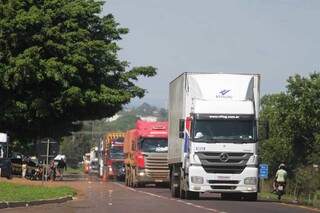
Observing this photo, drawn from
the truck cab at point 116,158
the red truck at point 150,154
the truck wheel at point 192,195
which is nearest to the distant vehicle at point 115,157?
the truck cab at point 116,158

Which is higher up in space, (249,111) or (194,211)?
(249,111)

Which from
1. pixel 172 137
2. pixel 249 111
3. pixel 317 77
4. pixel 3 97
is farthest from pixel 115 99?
pixel 317 77

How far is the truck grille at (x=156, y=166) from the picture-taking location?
44.2 metres

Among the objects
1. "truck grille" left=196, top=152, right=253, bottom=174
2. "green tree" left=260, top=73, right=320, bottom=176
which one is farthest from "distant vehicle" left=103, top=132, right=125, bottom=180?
"truck grille" left=196, top=152, right=253, bottom=174

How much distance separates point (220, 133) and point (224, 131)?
16 centimetres

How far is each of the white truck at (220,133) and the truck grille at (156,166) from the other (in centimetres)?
1455

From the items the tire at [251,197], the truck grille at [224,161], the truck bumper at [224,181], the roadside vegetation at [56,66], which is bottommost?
the tire at [251,197]

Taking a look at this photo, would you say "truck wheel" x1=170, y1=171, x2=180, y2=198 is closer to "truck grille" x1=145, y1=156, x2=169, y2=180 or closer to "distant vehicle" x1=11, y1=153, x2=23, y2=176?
"truck grille" x1=145, y1=156, x2=169, y2=180

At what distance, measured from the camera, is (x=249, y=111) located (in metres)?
A: 29.1

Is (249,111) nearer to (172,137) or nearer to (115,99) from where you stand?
(172,137)

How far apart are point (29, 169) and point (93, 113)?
972 cm

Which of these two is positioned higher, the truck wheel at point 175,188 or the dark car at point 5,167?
the dark car at point 5,167

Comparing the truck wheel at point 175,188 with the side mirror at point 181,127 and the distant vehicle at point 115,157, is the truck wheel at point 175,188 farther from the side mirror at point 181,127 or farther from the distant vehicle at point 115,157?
the distant vehicle at point 115,157

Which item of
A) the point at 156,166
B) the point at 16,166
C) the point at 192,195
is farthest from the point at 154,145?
the point at 16,166
